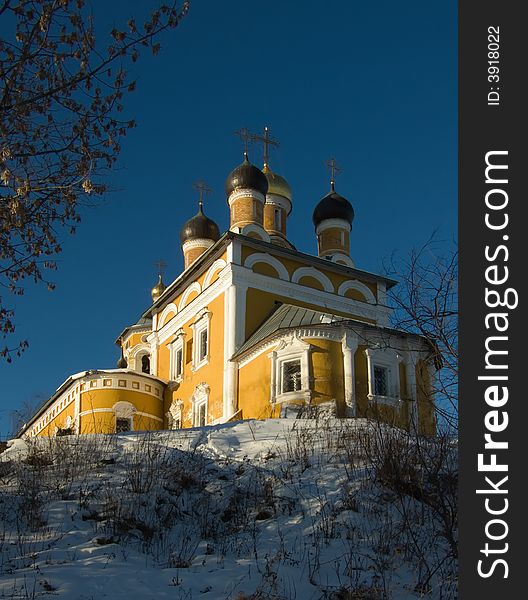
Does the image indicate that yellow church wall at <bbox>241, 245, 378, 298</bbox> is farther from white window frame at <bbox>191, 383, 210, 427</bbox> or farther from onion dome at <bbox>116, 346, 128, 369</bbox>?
onion dome at <bbox>116, 346, 128, 369</bbox>

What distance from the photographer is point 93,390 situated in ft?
71.7

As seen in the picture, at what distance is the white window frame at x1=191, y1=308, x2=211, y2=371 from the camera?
21556mm

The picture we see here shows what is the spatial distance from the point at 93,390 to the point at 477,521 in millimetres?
18398

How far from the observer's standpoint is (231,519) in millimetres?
7812

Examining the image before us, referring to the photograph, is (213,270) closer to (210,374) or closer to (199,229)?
(210,374)

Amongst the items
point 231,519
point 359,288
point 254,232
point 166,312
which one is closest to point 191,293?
point 166,312

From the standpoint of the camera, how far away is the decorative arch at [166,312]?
24.6 meters

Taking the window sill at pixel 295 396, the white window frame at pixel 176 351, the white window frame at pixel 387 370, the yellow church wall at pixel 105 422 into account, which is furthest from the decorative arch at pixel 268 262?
the yellow church wall at pixel 105 422

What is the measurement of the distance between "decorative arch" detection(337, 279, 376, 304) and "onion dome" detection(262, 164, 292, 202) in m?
Result: 5.44

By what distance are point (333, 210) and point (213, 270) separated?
5951 millimetres

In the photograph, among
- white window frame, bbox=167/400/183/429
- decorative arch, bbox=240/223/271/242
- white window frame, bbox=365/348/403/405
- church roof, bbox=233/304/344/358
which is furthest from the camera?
decorative arch, bbox=240/223/271/242

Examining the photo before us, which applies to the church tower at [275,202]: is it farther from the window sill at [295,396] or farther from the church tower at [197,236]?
the window sill at [295,396]

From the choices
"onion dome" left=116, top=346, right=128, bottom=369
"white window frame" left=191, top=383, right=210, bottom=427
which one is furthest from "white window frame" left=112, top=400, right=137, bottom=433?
"onion dome" left=116, top=346, right=128, bottom=369

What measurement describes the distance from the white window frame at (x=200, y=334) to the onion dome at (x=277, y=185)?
681 cm
